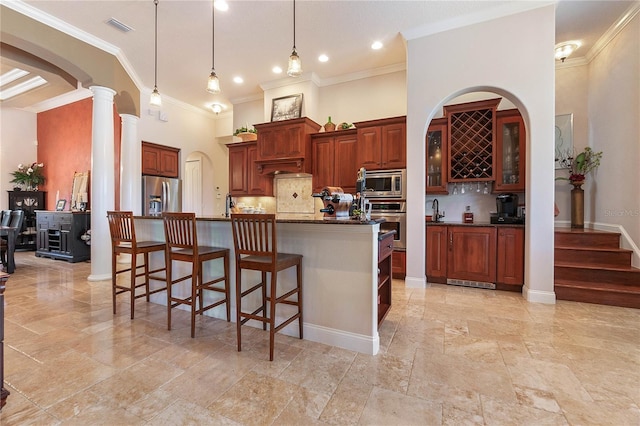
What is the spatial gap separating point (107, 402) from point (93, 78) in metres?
4.40

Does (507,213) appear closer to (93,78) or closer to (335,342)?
(335,342)

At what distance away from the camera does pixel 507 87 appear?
10.9 ft

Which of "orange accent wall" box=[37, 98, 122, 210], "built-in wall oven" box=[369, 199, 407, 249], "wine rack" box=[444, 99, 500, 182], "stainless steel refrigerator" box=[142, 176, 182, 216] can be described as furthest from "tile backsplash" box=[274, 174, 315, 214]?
"orange accent wall" box=[37, 98, 122, 210]

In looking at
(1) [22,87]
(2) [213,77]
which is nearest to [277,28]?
(2) [213,77]

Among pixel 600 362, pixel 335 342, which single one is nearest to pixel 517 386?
pixel 600 362

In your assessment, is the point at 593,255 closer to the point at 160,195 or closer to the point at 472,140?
the point at 472,140

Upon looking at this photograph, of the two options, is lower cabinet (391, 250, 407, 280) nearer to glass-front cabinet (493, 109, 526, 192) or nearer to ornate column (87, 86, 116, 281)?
glass-front cabinet (493, 109, 526, 192)

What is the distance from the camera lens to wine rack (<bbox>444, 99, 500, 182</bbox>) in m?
3.90

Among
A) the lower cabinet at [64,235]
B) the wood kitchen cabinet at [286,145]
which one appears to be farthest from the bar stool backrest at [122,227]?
the lower cabinet at [64,235]

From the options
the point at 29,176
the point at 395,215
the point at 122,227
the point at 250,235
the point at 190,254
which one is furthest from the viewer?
the point at 29,176

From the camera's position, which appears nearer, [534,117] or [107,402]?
[107,402]

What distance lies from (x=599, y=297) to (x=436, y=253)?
1736 millimetres

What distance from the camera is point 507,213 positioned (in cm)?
388

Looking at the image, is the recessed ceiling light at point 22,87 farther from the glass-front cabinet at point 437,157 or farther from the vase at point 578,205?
the vase at point 578,205
